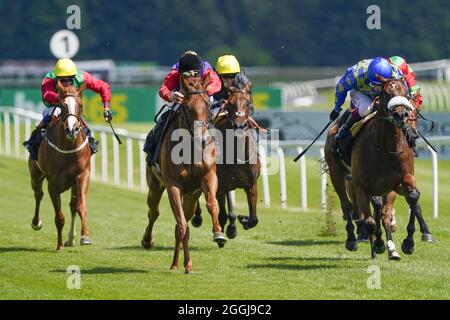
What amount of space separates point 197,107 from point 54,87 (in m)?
3.08

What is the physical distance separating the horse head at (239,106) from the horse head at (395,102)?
2.03m

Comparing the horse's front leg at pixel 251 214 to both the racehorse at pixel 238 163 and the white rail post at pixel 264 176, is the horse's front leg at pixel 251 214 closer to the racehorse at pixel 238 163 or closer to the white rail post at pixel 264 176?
the racehorse at pixel 238 163

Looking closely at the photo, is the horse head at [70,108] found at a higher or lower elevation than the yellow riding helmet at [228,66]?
lower

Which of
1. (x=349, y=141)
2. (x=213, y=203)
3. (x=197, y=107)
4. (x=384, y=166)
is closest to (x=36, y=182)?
(x=349, y=141)

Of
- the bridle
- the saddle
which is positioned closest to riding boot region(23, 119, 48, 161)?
the bridle

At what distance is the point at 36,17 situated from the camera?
166 feet

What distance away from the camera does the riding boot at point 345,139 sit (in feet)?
35.8

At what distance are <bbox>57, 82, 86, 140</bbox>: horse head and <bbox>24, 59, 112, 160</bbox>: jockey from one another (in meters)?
0.19

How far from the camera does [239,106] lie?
11.6 meters

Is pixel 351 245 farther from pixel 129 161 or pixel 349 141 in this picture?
pixel 129 161

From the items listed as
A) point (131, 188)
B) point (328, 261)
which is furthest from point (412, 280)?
point (131, 188)

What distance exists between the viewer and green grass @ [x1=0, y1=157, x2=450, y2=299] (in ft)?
28.3

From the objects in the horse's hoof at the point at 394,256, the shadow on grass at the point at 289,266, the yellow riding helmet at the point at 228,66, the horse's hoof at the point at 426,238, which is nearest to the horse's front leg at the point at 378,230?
the horse's hoof at the point at 394,256
